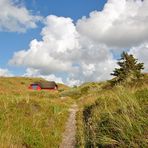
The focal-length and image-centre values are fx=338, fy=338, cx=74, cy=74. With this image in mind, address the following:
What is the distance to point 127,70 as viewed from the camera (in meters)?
38.8

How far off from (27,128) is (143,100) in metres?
5.37

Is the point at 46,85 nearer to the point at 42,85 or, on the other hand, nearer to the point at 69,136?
the point at 42,85

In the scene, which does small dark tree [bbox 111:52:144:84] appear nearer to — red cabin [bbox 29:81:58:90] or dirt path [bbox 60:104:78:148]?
dirt path [bbox 60:104:78:148]

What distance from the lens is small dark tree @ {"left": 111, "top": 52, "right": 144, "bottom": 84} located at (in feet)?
125

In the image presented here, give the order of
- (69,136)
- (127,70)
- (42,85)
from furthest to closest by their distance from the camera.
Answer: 1. (42,85)
2. (127,70)
3. (69,136)

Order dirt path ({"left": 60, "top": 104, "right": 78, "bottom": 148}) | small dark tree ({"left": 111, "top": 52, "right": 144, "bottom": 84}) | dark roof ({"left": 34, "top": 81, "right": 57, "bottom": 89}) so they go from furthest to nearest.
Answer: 1. dark roof ({"left": 34, "top": 81, "right": 57, "bottom": 89})
2. small dark tree ({"left": 111, "top": 52, "right": 144, "bottom": 84})
3. dirt path ({"left": 60, "top": 104, "right": 78, "bottom": 148})

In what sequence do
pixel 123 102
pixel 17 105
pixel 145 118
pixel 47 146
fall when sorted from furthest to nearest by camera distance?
pixel 17 105 < pixel 47 146 < pixel 123 102 < pixel 145 118

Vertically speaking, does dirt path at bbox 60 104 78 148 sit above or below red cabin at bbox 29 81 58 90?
below

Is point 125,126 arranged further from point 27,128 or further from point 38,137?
point 27,128

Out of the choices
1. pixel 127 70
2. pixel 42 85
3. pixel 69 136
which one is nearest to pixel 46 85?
pixel 42 85

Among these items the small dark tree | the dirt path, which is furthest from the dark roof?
the dirt path

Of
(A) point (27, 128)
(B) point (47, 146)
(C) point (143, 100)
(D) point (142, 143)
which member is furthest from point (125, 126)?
(A) point (27, 128)

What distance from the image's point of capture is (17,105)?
2247cm

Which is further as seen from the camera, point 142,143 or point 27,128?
point 27,128
